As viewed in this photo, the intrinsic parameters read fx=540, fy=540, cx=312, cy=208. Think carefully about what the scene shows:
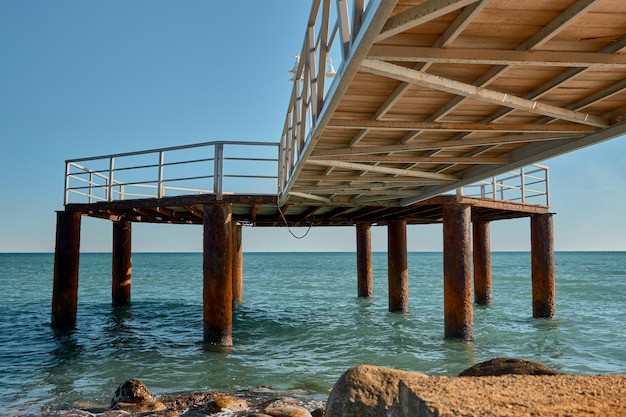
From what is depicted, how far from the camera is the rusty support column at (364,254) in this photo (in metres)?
22.7

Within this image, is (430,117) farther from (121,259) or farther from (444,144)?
(121,259)

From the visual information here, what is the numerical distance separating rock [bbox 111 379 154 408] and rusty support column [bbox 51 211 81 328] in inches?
292

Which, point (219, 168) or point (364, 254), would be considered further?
point (364, 254)

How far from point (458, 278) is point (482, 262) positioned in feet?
24.9

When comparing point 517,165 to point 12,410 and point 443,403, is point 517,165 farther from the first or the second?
point 12,410

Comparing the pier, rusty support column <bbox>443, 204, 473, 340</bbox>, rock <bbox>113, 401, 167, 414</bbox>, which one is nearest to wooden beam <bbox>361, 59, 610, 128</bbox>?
the pier

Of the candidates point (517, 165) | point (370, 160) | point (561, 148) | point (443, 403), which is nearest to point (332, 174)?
point (370, 160)

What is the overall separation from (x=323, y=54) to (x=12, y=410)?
7.63 metres

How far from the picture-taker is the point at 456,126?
6961mm

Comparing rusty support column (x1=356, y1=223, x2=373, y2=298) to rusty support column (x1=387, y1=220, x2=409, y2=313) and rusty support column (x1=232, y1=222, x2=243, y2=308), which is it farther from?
rusty support column (x1=232, y1=222, x2=243, y2=308)

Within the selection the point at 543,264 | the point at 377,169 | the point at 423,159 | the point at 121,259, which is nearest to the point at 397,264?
the point at 543,264

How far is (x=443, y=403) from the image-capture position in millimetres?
3506

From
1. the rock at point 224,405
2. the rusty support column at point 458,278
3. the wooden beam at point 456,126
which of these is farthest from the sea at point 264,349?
the wooden beam at point 456,126

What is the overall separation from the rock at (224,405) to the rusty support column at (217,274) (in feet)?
14.1
